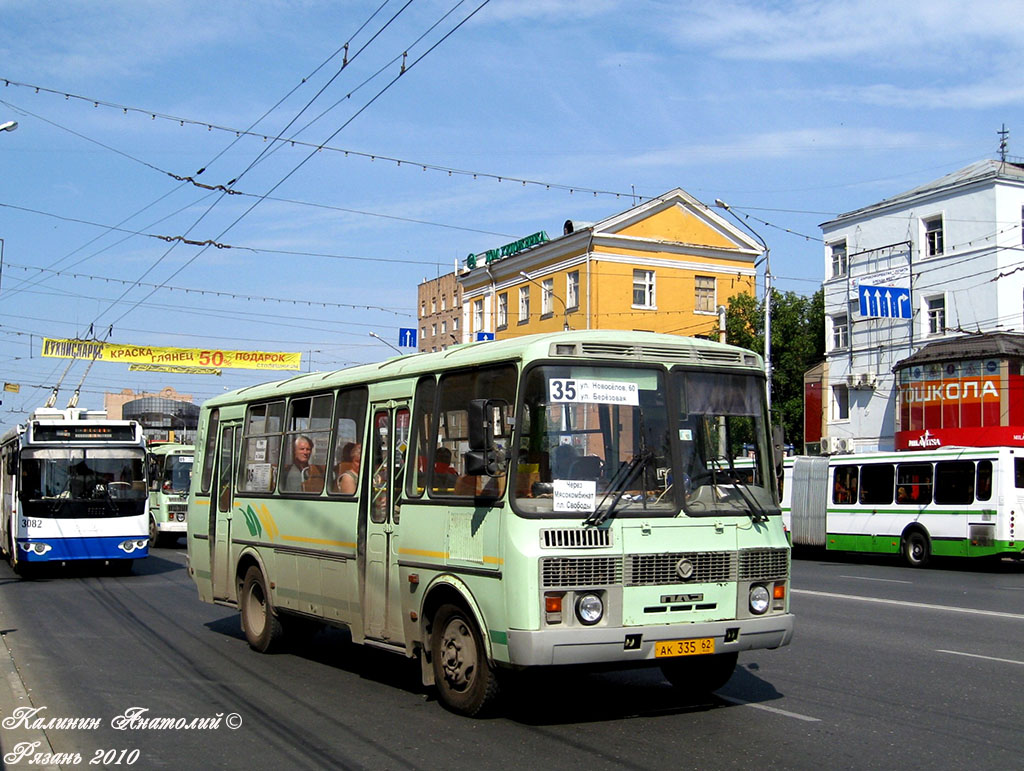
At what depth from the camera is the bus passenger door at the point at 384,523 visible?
30.3ft

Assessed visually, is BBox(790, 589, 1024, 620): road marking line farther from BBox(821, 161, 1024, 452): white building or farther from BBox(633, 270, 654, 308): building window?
BBox(633, 270, 654, 308): building window

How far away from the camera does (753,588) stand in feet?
27.1

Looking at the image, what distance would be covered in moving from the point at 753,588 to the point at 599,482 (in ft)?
4.80

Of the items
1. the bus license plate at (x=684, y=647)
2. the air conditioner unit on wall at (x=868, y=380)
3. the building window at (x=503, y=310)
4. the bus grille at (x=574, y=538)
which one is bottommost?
the bus license plate at (x=684, y=647)

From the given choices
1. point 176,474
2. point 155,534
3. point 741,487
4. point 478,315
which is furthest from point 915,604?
point 478,315

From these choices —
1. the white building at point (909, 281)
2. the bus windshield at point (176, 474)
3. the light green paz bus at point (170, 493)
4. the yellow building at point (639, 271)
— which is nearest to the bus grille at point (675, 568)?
the light green paz bus at point (170, 493)

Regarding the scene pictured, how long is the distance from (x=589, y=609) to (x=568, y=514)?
645 mm

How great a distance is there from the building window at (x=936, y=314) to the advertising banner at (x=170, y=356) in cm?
2581

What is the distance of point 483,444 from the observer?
25.5 feet

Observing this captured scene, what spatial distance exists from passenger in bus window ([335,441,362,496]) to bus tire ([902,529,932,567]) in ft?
64.0

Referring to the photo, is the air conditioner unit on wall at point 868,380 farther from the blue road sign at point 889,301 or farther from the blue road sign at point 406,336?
the blue road sign at point 406,336

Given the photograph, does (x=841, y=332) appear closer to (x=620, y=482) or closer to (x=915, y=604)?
(x=915, y=604)

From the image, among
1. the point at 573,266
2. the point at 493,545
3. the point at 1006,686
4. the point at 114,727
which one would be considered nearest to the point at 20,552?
the point at 114,727

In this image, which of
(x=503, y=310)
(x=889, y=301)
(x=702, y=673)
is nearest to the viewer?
(x=702, y=673)
